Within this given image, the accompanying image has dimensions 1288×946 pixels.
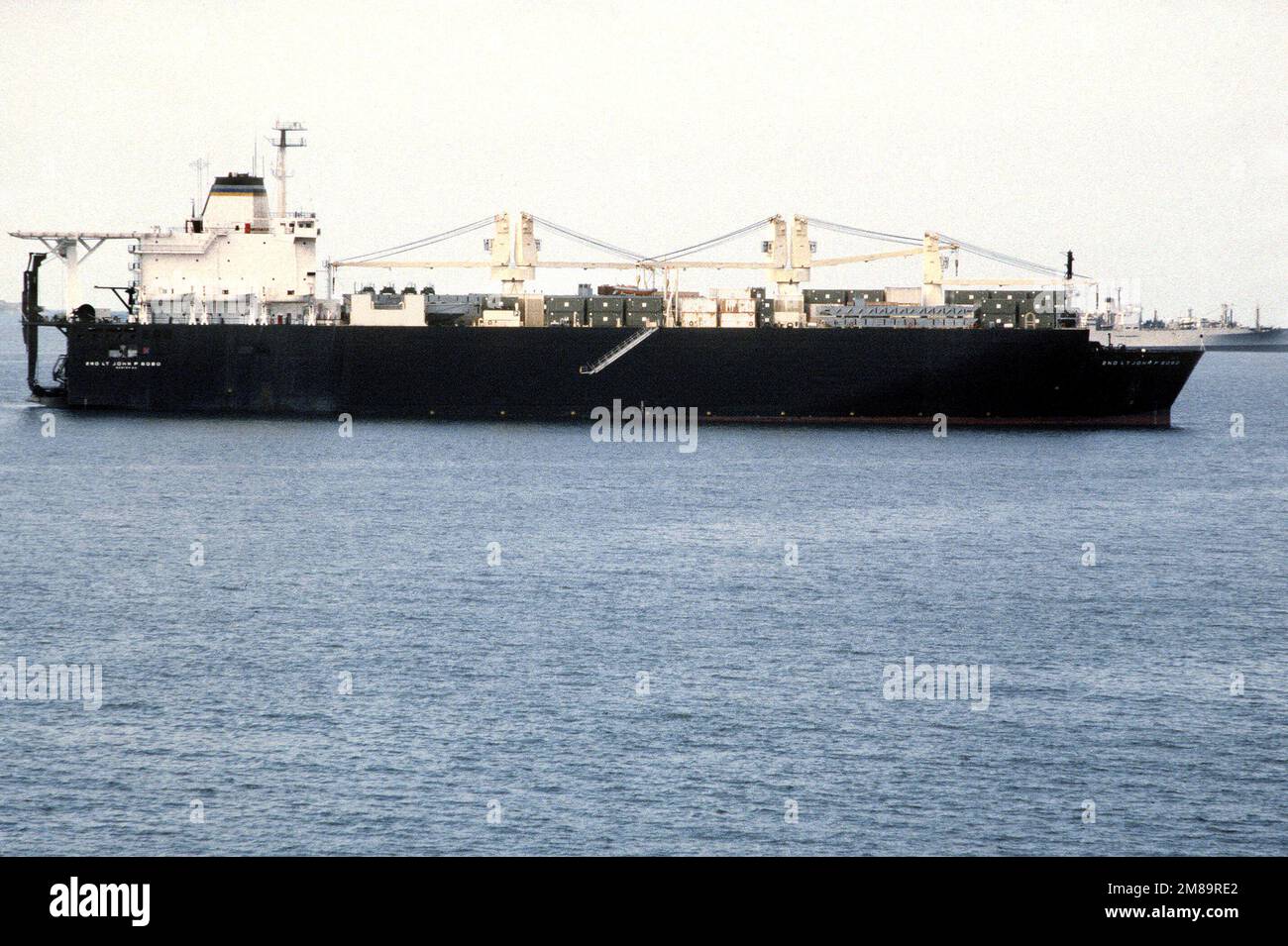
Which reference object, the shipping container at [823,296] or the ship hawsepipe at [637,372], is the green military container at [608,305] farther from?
the shipping container at [823,296]

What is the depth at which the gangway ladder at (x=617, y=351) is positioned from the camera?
65.1 m

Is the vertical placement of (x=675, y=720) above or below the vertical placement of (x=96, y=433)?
below

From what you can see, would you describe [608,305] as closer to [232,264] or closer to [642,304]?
[642,304]

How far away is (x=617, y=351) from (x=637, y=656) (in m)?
38.4

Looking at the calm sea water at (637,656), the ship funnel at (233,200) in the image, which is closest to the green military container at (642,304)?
the calm sea water at (637,656)

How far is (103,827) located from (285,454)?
39.1 meters

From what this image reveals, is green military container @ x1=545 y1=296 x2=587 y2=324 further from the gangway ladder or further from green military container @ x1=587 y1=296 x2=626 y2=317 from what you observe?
the gangway ladder

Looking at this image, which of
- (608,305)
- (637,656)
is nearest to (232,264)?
(608,305)

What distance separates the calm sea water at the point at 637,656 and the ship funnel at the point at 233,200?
21.0 meters

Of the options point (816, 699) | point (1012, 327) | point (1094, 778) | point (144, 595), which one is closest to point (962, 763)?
point (1094, 778)

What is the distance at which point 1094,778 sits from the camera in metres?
21.5

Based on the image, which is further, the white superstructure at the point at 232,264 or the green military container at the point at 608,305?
the white superstructure at the point at 232,264

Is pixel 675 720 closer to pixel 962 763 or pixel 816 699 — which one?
pixel 816 699
